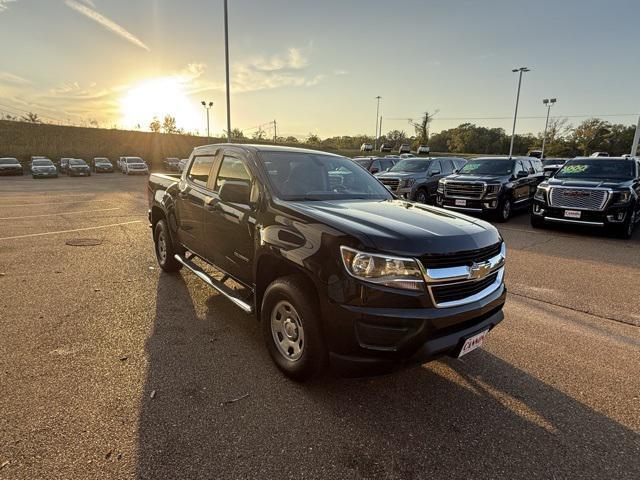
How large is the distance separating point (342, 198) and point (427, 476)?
2305 mm

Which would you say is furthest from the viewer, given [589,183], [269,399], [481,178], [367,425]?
[481,178]

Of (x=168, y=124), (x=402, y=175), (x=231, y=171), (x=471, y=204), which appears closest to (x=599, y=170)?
(x=471, y=204)

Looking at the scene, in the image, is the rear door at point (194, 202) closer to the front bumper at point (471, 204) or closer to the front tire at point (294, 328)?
the front tire at point (294, 328)

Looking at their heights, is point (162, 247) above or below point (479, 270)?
below

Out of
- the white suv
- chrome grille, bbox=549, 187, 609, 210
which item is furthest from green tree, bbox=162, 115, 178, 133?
chrome grille, bbox=549, 187, 609, 210

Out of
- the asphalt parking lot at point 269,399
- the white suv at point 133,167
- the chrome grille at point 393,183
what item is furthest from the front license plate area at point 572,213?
the white suv at point 133,167

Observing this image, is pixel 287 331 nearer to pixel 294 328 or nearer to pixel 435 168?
→ pixel 294 328

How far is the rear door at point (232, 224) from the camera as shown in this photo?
3.32 meters

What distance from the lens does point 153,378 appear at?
2.92m

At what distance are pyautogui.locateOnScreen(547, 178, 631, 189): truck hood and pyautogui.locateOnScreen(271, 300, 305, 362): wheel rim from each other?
29.3 ft

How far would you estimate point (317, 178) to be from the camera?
3.75 m

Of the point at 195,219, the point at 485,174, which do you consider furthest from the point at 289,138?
the point at 195,219

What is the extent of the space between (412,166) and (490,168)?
3011mm

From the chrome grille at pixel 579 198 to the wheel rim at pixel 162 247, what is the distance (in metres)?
8.98
